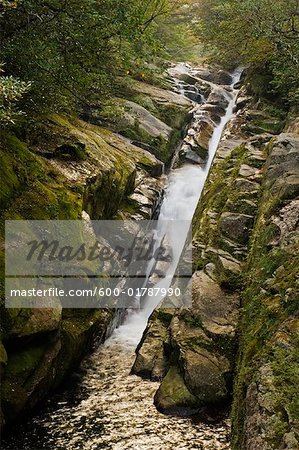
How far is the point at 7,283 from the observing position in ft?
19.8

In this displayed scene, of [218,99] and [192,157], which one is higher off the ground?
[218,99]

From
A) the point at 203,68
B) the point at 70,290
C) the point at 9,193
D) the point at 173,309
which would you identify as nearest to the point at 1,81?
the point at 9,193

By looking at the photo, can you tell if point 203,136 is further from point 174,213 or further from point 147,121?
point 174,213

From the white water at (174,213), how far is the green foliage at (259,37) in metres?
3.75

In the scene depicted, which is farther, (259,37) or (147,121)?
(147,121)

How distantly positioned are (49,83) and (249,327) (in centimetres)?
606

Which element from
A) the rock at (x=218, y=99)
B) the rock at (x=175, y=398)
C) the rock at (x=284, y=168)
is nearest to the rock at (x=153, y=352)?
the rock at (x=175, y=398)

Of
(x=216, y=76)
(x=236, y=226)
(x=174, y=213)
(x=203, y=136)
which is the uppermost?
(x=216, y=76)

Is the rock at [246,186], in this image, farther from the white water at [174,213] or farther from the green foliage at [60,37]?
the green foliage at [60,37]

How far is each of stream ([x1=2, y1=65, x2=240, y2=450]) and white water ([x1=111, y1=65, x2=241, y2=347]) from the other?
52.7 inches

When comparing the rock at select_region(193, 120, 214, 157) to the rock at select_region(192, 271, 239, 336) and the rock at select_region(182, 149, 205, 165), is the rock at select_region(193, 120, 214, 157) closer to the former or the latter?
the rock at select_region(182, 149, 205, 165)

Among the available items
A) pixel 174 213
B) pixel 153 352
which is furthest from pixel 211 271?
pixel 174 213

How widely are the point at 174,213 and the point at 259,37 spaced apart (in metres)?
6.22

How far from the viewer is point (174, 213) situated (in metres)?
14.4
